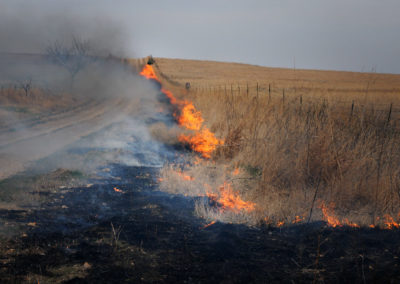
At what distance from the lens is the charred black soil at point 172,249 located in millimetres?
4062

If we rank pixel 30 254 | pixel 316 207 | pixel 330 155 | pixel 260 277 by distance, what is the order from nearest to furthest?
pixel 260 277
pixel 30 254
pixel 316 207
pixel 330 155

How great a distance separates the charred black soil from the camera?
160 inches

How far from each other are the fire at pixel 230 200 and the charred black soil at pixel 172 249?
56 cm

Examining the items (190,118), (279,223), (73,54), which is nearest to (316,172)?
(279,223)

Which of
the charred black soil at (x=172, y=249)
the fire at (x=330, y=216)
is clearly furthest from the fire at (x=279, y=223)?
the fire at (x=330, y=216)

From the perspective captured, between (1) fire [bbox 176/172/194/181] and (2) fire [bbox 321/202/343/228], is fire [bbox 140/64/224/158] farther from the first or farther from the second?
(2) fire [bbox 321/202/343/228]

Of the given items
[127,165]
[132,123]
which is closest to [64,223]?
[127,165]

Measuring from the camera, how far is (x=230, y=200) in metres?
6.60

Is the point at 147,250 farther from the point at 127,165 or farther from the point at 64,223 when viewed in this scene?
the point at 127,165

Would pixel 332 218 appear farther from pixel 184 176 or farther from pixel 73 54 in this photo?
pixel 73 54

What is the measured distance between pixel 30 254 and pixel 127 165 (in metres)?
5.04

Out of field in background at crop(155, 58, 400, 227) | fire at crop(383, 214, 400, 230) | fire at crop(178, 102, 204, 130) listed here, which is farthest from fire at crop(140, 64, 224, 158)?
fire at crop(383, 214, 400, 230)

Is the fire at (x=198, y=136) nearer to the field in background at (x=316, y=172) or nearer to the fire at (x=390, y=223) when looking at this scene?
the field in background at (x=316, y=172)

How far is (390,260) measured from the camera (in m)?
4.27
